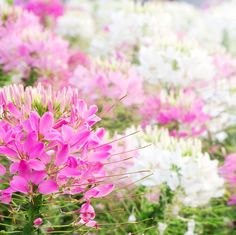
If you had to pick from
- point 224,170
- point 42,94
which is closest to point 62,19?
point 224,170

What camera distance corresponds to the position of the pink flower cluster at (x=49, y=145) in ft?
1.82

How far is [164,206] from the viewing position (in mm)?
905

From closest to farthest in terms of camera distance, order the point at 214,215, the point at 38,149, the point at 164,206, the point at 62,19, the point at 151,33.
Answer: the point at 38,149 → the point at 164,206 → the point at 214,215 → the point at 151,33 → the point at 62,19

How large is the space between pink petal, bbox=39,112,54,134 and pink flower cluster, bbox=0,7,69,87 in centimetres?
57

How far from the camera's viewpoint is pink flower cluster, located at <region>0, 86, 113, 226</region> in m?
0.55

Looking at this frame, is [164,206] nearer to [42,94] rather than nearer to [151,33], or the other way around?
[42,94]

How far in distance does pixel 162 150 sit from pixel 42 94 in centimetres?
35

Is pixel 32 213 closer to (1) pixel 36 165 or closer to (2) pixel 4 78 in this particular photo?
(1) pixel 36 165

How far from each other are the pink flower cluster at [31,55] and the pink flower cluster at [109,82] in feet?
0.13

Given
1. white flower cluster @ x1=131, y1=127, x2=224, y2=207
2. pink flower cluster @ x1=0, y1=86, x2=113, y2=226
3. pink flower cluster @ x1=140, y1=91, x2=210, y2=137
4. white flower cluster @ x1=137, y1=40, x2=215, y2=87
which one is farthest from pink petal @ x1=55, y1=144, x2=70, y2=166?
white flower cluster @ x1=137, y1=40, x2=215, y2=87

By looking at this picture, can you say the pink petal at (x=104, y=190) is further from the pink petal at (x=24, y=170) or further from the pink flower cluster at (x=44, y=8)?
the pink flower cluster at (x=44, y=8)

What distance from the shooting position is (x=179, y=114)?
3.64ft

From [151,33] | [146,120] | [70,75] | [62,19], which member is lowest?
[146,120]

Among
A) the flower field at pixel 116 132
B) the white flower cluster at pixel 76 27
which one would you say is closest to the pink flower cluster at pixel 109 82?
the flower field at pixel 116 132
